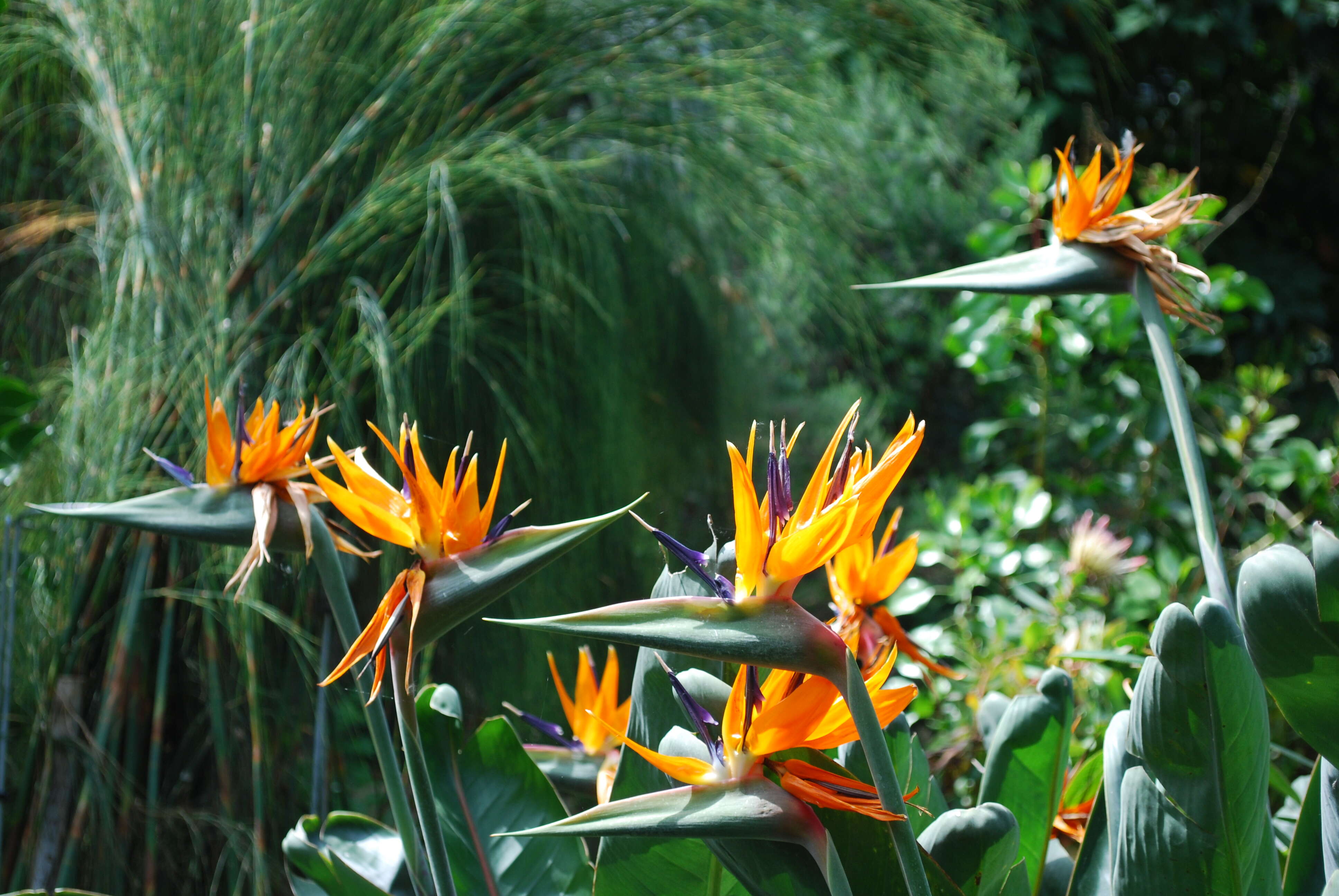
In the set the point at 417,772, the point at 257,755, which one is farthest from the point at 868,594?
the point at 257,755

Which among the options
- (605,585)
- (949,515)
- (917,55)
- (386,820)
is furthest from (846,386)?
(386,820)

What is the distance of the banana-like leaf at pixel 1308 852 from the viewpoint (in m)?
0.30

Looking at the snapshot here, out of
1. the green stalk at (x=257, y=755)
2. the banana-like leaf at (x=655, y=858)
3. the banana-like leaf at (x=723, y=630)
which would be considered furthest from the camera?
the green stalk at (x=257, y=755)

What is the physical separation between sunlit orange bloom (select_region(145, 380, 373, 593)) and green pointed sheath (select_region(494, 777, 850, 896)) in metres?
0.13

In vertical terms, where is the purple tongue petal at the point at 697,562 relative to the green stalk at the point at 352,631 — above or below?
above

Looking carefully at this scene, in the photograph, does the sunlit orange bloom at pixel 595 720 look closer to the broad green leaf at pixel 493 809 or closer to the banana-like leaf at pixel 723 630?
the broad green leaf at pixel 493 809

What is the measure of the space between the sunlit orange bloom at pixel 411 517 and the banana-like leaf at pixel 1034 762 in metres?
A: 0.18

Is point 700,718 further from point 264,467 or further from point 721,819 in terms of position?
point 264,467

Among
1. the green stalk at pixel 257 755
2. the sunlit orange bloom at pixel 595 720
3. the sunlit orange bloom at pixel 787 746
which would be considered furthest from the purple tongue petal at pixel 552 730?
the green stalk at pixel 257 755

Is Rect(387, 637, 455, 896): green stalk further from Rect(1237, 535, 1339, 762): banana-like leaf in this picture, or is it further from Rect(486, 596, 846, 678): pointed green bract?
Rect(1237, 535, 1339, 762): banana-like leaf

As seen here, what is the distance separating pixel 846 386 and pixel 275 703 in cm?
70

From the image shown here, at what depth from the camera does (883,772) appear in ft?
0.60

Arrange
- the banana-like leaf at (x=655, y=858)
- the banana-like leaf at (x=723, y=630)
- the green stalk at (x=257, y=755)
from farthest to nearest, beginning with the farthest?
the green stalk at (x=257, y=755) < the banana-like leaf at (x=655, y=858) < the banana-like leaf at (x=723, y=630)

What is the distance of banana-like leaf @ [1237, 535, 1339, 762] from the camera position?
24 centimetres
